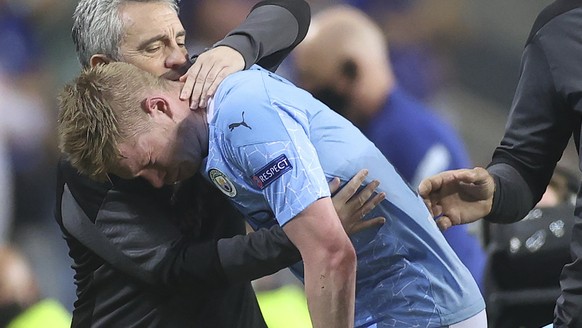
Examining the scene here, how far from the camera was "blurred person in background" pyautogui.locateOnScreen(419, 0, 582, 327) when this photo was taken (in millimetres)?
1431

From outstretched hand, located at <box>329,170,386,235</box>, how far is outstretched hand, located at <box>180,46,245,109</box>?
0.86 feet

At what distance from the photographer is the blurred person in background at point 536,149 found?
1431 millimetres

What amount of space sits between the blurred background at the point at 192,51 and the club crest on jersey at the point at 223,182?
48.1 inches

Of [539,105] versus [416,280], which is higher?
[539,105]

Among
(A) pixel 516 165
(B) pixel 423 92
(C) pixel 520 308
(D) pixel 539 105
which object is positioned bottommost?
(C) pixel 520 308

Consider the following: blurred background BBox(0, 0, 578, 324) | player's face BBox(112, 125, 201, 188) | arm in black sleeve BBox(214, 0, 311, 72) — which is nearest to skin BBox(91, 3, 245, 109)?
arm in black sleeve BBox(214, 0, 311, 72)

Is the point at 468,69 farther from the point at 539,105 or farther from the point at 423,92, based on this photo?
the point at 539,105

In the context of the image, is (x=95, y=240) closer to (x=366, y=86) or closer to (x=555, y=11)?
(x=555, y=11)

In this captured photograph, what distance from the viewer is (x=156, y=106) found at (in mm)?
1717

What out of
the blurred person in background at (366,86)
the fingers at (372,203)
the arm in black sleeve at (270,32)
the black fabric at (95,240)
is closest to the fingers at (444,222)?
the fingers at (372,203)

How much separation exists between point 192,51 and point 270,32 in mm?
952

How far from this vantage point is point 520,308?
9.01 feet

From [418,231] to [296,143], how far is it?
0.98 feet

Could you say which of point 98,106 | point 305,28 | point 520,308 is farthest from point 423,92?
point 98,106
